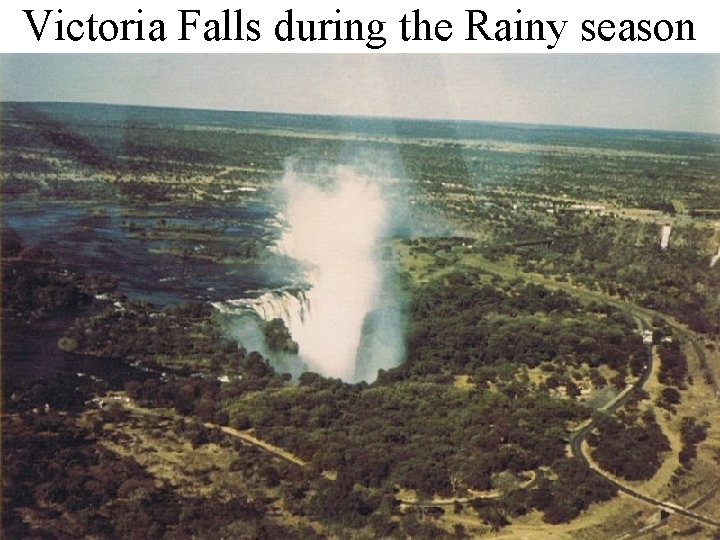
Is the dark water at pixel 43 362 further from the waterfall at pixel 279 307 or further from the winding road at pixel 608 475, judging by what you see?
the winding road at pixel 608 475

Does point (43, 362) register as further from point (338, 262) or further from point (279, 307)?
point (338, 262)

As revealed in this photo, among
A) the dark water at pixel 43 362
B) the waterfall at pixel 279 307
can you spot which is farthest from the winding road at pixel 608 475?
the dark water at pixel 43 362

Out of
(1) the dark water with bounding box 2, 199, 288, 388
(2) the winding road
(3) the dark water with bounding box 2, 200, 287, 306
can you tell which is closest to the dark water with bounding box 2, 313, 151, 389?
(1) the dark water with bounding box 2, 199, 288, 388

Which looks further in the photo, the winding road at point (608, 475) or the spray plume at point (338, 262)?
the spray plume at point (338, 262)

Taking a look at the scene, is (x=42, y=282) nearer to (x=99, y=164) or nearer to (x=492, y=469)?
(x=492, y=469)

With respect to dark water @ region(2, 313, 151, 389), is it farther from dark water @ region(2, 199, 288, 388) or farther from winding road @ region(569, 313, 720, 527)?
winding road @ region(569, 313, 720, 527)

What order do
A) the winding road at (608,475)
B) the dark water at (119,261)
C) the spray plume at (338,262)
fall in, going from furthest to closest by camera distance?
the spray plume at (338,262) → the dark water at (119,261) → the winding road at (608,475)

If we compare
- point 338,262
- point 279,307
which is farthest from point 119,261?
point 338,262

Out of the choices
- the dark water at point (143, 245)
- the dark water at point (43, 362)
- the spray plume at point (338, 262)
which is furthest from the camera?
the dark water at point (143, 245)

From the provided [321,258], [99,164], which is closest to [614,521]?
[321,258]

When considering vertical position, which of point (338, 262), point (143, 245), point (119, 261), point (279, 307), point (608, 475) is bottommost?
point (608, 475)

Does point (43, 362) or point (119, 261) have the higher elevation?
point (119, 261)

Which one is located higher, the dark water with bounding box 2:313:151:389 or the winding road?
the dark water with bounding box 2:313:151:389
